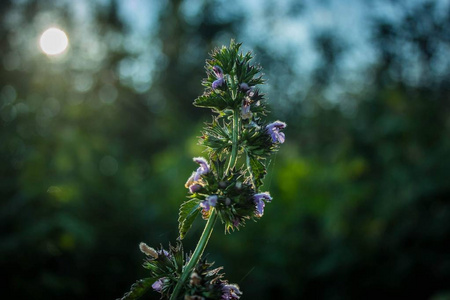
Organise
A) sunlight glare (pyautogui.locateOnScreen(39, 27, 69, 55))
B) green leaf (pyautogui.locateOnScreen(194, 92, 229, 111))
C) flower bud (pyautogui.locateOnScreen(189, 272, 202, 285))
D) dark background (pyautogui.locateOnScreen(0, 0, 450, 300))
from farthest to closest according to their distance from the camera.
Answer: sunlight glare (pyautogui.locateOnScreen(39, 27, 69, 55)) < dark background (pyautogui.locateOnScreen(0, 0, 450, 300)) < green leaf (pyautogui.locateOnScreen(194, 92, 229, 111)) < flower bud (pyautogui.locateOnScreen(189, 272, 202, 285))

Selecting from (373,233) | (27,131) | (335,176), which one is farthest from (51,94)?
(373,233)

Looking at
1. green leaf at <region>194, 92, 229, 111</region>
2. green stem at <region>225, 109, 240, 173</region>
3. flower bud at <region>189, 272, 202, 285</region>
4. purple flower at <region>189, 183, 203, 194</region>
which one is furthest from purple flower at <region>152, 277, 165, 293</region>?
green leaf at <region>194, 92, 229, 111</region>

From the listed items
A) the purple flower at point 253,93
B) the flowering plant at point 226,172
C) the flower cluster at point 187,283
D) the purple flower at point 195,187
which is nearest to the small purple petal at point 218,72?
the flowering plant at point 226,172

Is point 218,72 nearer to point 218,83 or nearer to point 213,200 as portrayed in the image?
point 218,83

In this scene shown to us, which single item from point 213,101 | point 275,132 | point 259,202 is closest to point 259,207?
point 259,202

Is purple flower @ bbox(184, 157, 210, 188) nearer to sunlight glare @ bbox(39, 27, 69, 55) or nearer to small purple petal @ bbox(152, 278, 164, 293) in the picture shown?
small purple petal @ bbox(152, 278, 164, 293)

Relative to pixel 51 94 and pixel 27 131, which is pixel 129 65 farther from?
pixel 27 131

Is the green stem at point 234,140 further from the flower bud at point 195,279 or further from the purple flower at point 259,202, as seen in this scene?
the flower bud at point 195,279
